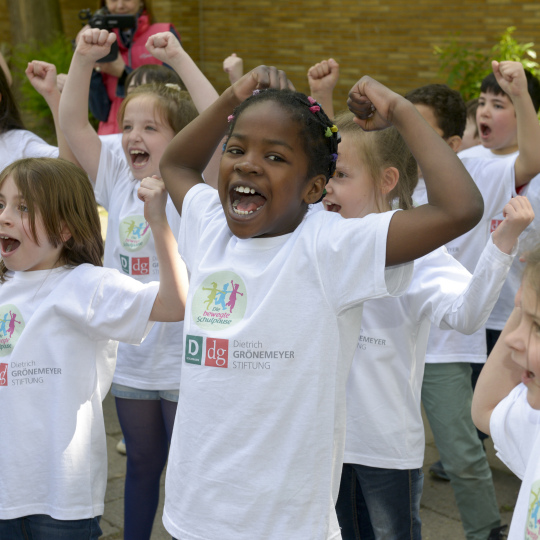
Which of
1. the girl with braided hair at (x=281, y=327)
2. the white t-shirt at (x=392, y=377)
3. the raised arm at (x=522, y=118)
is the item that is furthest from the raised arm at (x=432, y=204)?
the raised arm at (x=522, y=118)

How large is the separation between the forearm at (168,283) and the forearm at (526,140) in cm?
170

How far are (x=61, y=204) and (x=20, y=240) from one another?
0.17m

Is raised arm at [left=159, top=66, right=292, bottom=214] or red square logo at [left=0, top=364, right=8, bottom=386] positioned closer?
raised arm at [left=159, top=66, right=292, bottom=214]

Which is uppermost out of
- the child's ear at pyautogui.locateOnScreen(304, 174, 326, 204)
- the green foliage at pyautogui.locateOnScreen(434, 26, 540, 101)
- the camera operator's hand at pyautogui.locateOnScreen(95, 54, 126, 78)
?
the green foliage at pyautogui.locateOnScreen(434, 26, 540, 101)

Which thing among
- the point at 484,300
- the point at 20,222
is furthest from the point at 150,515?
the point at 484,300

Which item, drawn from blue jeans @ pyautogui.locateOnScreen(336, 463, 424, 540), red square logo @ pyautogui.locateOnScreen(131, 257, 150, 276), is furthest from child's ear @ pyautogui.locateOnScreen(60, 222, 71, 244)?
blue jeans @ pyautogui.locateOnScreen(336, 463, 424, 540)

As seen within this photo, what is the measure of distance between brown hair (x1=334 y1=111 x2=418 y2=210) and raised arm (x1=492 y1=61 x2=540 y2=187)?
2.47 feet

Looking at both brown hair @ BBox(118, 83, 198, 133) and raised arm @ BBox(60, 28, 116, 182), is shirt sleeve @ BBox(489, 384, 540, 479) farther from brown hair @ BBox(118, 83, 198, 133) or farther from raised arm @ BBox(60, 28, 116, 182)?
raised arm @ BBox(60, 28, 116, 182)

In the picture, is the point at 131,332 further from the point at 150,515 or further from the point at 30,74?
the point at 30,74

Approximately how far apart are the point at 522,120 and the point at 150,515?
2.16m

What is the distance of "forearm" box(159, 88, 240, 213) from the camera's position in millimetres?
2266

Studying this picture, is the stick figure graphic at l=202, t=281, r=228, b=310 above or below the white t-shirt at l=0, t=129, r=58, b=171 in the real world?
below

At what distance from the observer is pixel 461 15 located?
9469mm

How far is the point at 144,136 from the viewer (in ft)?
10.5
